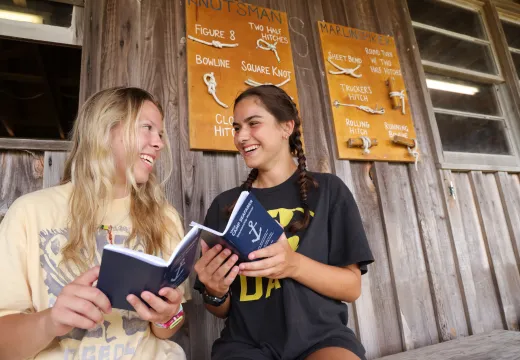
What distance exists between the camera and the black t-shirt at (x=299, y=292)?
107 cm

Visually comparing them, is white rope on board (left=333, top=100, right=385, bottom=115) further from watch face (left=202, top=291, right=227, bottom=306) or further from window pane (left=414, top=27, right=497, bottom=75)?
watch face (left=202, top=291, right=227, bottom=306)

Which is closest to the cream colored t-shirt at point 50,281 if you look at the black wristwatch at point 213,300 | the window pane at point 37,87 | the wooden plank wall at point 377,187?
the black wristwatch at point 213,300

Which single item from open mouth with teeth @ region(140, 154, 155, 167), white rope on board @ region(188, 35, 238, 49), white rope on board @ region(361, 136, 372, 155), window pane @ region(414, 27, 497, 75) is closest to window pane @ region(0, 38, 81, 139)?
white rope on board @ region(188, 35, 238, 49)

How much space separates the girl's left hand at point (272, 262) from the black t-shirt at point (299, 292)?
11 cm

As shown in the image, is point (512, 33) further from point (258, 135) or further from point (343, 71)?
point (258, 135)

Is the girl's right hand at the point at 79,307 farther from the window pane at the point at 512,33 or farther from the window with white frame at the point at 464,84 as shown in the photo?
the window pane at the point at 512,33

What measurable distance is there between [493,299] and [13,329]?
110 inches

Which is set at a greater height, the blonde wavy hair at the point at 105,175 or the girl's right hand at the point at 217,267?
the blonde wavy hair at the point at 105,175

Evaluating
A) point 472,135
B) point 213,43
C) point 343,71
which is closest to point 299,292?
point 213,43

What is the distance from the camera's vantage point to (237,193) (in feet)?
4.76

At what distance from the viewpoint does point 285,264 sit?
3.43 feet

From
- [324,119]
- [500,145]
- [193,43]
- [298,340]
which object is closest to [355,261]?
[298,340]

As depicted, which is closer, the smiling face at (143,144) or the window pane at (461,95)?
the smiling face at (143,144)

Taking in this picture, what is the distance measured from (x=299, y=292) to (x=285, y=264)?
0.55 feet
